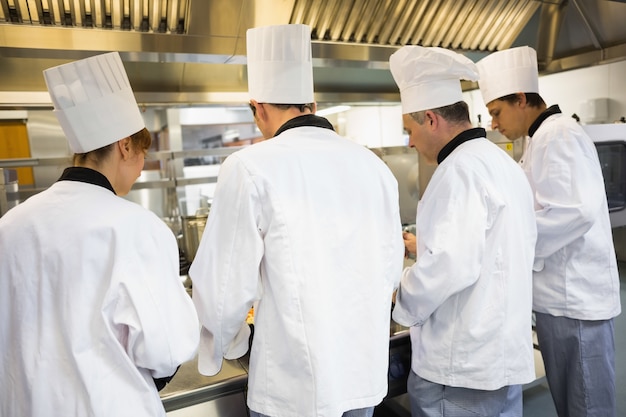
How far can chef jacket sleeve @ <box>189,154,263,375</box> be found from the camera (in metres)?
1.00

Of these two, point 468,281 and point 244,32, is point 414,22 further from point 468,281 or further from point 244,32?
point 468,281

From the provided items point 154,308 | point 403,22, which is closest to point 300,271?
point 154,308

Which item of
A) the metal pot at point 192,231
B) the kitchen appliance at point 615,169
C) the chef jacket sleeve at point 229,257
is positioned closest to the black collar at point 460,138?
the chef jacket sleeve at point 229,257

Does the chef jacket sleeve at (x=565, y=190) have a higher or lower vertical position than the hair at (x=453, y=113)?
lower

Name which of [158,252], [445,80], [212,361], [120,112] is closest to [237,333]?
[212,361]

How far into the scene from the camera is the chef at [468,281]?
1.23 meters

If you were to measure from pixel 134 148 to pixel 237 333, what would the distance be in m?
0.50

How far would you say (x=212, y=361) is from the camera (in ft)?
3.59

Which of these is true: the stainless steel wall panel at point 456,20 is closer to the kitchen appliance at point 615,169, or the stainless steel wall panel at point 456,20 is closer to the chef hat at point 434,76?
the chef hat at point 434,76

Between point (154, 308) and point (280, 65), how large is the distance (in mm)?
672

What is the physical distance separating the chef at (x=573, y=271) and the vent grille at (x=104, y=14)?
1.38 meters

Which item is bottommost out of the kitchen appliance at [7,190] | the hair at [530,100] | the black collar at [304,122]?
the kitchen appliance at [7,190]

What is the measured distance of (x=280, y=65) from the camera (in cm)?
118

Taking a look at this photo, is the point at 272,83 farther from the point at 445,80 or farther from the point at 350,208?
the point at 445,80
